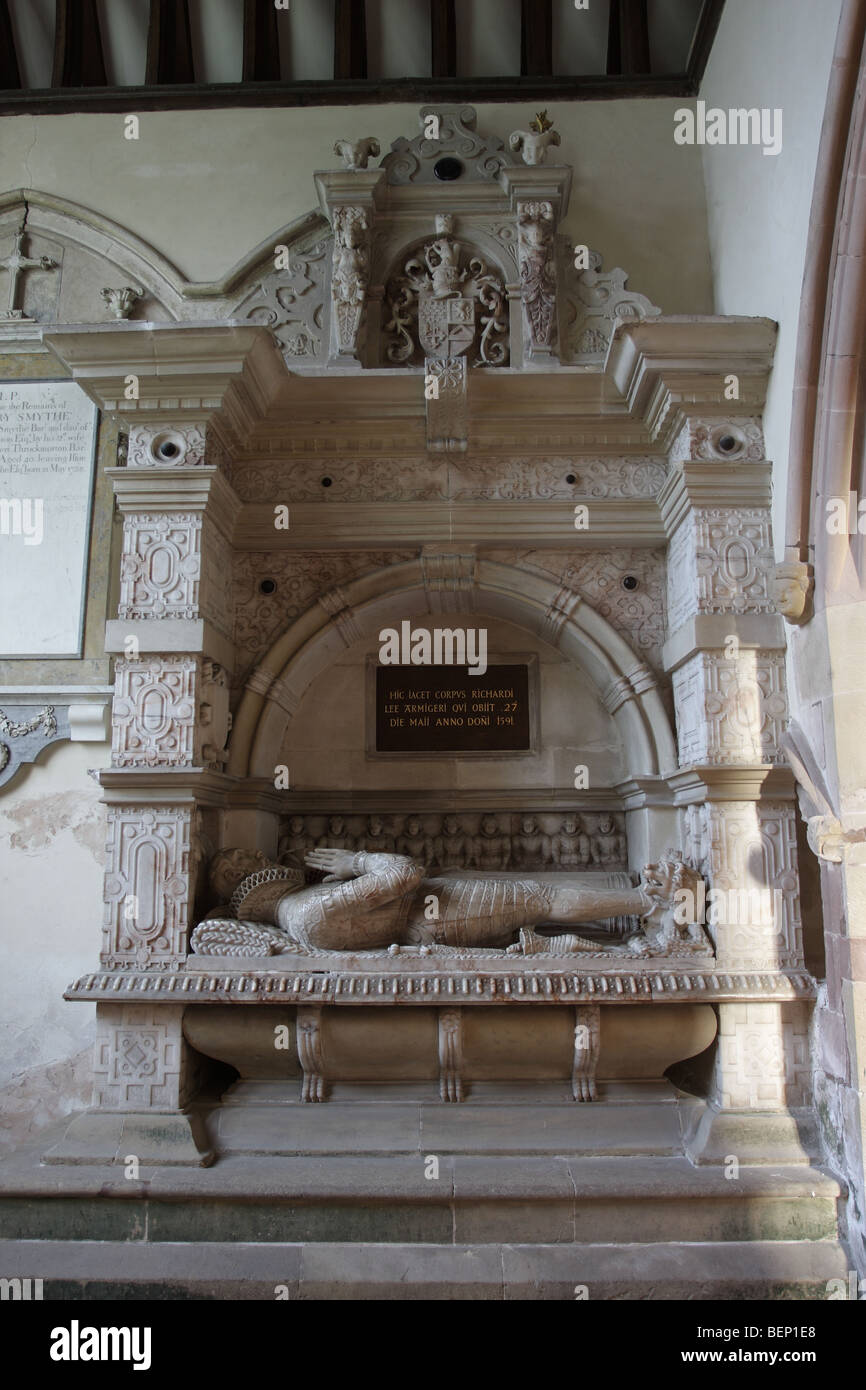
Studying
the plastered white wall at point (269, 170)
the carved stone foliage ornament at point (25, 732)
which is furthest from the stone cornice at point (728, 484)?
the carved stone foliage ornament at point (25, 732)

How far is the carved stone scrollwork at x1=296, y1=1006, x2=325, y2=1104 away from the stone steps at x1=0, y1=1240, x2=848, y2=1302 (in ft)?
1.79

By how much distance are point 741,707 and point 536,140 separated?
9.34 ft

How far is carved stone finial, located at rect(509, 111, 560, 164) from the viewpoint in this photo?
454 centimetres

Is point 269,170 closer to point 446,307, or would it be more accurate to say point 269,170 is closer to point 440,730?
point 446,307

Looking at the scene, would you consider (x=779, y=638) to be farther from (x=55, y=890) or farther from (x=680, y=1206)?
(x=55, y=890)

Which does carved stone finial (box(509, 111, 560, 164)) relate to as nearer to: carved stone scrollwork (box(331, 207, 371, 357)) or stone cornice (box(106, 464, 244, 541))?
carved stone scrollwork (box(331, 207, 371, 357))

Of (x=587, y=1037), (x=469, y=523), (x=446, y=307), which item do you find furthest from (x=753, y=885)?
(x=446, y=307)

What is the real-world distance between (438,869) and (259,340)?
242 centimetres

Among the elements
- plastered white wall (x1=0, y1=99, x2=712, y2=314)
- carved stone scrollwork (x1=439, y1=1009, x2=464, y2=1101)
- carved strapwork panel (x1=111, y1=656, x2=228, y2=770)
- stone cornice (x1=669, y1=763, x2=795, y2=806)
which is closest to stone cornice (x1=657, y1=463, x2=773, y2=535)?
stone cornice (x1=669, y1=763, x2=795, y2=806)

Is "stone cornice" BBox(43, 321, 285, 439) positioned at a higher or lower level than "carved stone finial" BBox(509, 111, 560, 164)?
lower

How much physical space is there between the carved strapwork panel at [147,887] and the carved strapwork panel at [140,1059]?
185 mm

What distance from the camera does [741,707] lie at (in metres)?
3.80

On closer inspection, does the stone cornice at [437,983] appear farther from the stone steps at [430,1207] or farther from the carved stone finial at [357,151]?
the carved stone finial at [357,151]

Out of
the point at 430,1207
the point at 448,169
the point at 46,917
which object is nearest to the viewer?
the point at 430,1207
